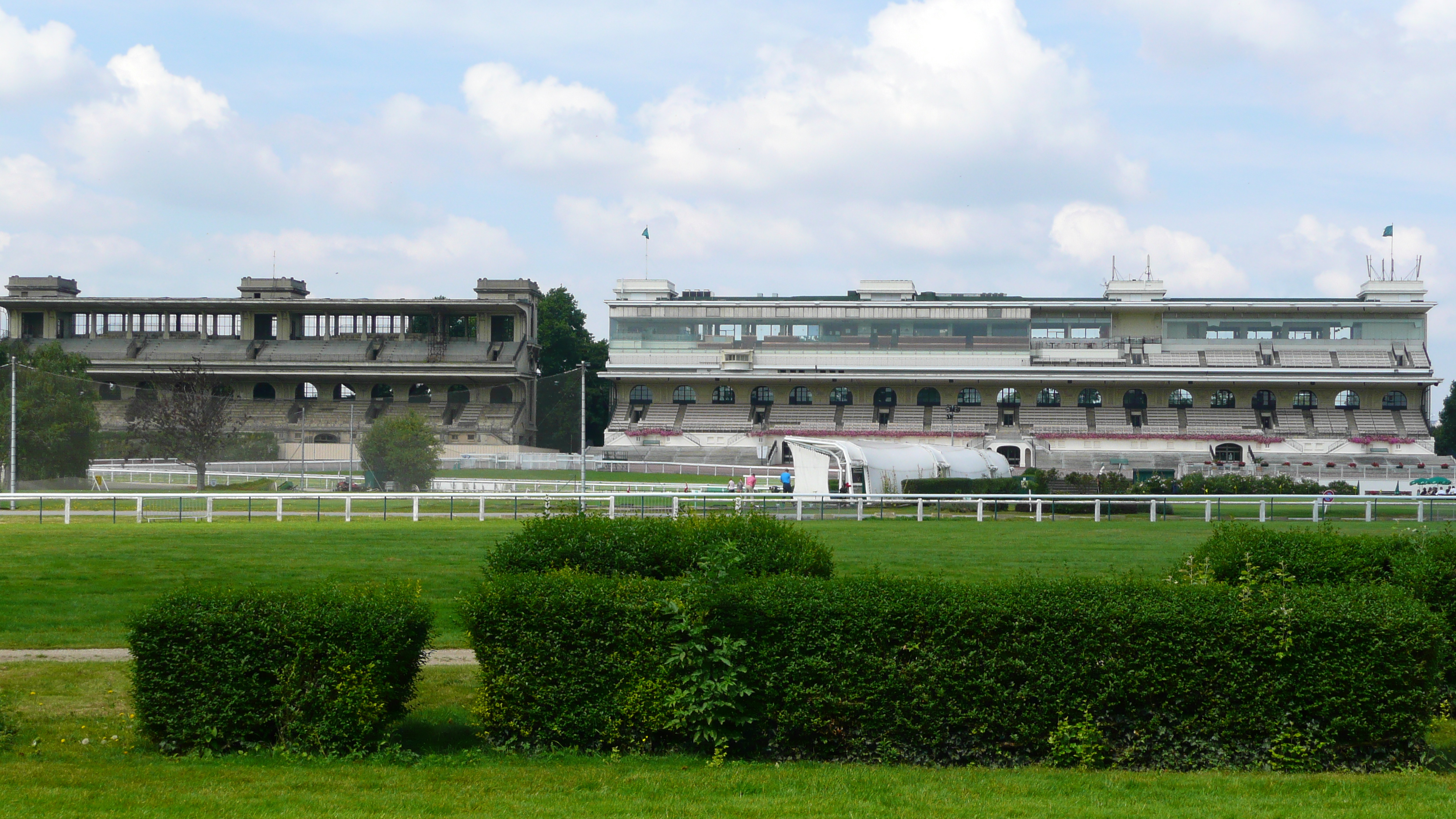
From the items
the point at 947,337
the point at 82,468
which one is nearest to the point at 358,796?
the point at 82,468

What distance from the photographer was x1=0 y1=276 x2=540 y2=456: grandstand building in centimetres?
7269

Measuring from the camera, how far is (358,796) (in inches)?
272

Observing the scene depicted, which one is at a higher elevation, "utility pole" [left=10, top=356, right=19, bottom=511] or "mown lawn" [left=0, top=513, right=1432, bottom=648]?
"utility pole" [left=10, top=356, right=19, bottom=511]

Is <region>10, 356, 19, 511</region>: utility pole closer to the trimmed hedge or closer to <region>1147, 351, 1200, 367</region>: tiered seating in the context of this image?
the trimmed hedge

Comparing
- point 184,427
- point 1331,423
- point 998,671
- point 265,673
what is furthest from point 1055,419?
point 265,673

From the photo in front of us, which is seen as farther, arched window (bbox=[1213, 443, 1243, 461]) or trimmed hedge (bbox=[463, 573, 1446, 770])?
arched window (bbox=[1213, 443, 1243, 461])

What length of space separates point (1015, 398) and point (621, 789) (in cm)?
7051

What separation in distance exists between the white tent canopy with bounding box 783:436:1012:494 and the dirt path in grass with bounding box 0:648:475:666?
76.2 ft

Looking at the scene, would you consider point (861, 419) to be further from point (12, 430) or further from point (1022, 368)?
point (12, 430)

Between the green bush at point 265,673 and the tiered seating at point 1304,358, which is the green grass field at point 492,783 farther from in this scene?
the tiered seating at point 1304,358

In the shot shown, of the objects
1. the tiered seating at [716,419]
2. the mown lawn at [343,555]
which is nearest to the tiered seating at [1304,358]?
the tiered seating at [716,419]

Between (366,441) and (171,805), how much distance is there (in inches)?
1039

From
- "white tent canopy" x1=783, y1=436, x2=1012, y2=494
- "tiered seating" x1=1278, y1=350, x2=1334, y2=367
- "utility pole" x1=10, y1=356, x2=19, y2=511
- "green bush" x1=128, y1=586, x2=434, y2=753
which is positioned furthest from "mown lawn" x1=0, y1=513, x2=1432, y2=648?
"tiered seating" x1=1278, y1=350, x2=1334, y2=367

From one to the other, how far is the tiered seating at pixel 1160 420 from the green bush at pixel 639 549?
6298 cm
